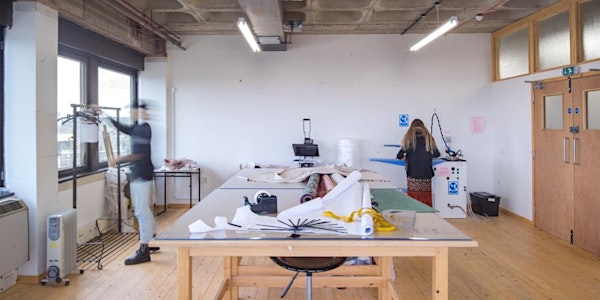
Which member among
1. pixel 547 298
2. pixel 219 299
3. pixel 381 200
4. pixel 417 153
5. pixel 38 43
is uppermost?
pixel 38 43

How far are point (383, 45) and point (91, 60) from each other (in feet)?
14.1

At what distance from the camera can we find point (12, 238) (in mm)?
3150

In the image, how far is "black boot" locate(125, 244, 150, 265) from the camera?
387cm

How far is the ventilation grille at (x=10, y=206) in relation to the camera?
3.09m

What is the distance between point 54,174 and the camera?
364cm

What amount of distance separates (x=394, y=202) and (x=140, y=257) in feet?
8.75

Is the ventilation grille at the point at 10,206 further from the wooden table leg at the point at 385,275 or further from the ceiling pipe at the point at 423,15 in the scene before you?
the ceiling pipe at the point at 423,15

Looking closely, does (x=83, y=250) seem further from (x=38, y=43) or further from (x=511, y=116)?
(x=511, y=116)

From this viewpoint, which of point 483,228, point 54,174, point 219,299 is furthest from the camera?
point 483,228

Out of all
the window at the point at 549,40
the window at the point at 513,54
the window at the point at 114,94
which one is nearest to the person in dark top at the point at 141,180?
the window at the point at 114,94

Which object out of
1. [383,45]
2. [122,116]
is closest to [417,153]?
[383,45]

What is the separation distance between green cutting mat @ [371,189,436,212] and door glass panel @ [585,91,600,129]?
2698 mm

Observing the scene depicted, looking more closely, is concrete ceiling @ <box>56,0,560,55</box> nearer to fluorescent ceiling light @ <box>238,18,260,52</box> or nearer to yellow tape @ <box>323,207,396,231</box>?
fluorescent ceiling light @ <box>238,18,260,52</box>

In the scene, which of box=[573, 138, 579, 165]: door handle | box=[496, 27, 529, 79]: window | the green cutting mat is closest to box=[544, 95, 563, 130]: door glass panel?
box=[573, 138, 579, 165]: door handle
